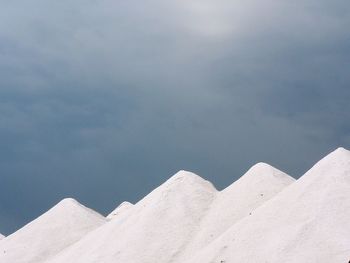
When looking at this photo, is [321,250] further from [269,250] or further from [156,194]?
[156,194]

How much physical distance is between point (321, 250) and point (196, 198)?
13.3 m

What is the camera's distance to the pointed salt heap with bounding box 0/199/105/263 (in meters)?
42.0

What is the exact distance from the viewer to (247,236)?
102 ft

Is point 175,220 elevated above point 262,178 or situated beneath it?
situated beneath

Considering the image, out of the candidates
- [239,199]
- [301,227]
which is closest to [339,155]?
[239,199]

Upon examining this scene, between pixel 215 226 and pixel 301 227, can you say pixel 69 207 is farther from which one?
pixel 301 227

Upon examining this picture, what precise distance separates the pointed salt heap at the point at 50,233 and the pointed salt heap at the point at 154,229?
Result: 2394 mm

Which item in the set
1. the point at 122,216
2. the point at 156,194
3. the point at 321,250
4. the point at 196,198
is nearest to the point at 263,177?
the point at 196,198

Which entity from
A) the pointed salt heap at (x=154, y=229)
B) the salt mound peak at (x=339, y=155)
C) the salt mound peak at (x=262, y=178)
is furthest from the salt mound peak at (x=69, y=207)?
the salt mound peak at (x=339, y=155)

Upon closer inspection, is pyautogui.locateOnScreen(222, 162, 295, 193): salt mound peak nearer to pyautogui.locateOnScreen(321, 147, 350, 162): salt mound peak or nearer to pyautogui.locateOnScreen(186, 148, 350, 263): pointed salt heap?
pyautogui.locateOnScreen(321, 147, 350, 162): salt mound peak

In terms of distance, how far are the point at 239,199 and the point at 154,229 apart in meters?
5.84

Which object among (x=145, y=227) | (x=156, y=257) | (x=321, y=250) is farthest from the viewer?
(x=145, y=227)

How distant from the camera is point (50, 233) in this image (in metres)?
44.5

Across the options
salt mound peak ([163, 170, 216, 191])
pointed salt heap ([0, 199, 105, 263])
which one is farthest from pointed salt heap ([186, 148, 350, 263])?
pointed salt heap ([0, 199, 105, 263])
